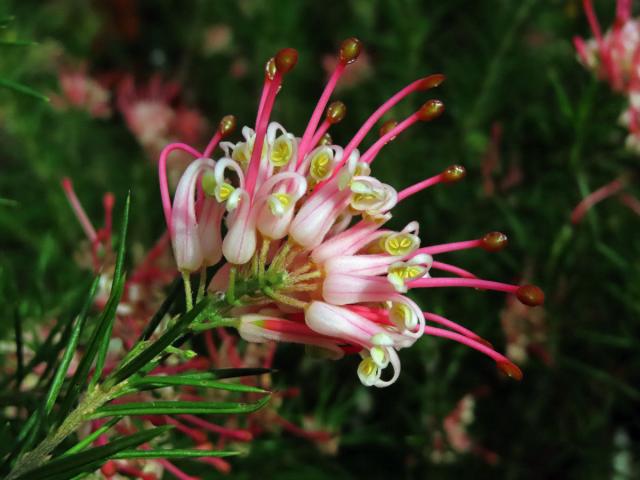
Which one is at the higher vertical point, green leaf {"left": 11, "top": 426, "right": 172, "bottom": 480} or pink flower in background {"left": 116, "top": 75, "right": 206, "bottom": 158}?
pink flower in background {"left": 116, "top": 75, "right": 206, "bottom": 158}

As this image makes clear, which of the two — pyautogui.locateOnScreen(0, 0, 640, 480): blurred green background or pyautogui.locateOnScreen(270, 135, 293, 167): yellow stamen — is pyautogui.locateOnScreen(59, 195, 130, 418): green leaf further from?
pyautogui.locateOnScreen(0, 0, 640, 480): blurred green background

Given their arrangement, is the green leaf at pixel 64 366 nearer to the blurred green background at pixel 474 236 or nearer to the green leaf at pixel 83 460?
the green leaf at pixel 83 460

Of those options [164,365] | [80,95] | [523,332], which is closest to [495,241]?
[164,365]

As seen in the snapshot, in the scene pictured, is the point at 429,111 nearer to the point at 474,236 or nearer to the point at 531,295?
the point at 531,295

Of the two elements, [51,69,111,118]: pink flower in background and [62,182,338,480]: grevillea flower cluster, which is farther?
[51,69,111,118]: pink flower in background

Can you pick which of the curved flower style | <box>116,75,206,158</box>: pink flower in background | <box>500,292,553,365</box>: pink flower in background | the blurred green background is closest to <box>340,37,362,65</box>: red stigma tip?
the curved flower style

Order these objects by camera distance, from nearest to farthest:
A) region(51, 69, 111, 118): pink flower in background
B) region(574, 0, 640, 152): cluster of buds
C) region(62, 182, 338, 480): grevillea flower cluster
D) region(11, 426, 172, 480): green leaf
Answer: region(11, 426, 172, 480): green leaf, region(62, 182, 338, 480): grevillea flower cluster, region(574, 0, 640, 152): cluster of buds, region(51, 69, 111, 118): pink flower in background

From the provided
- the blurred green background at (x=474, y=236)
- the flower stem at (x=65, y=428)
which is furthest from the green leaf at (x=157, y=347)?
the blurred green background at (x=474, y=236)
